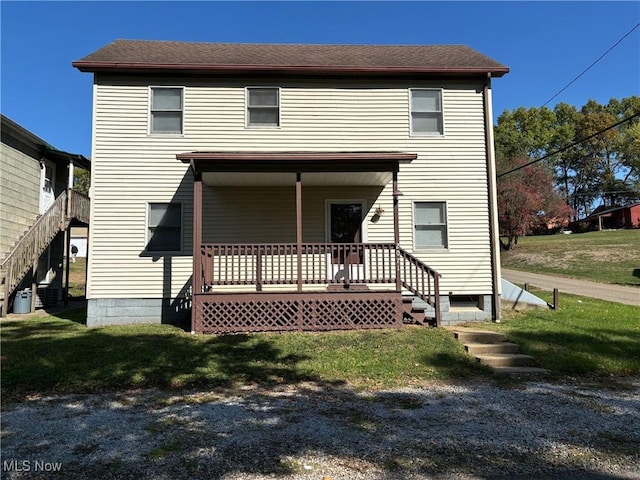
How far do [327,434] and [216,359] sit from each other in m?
3.30

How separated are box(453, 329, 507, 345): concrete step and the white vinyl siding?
2.27 meters

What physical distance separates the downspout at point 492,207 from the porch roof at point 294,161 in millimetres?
2908

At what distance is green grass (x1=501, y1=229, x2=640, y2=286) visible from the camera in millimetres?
21781

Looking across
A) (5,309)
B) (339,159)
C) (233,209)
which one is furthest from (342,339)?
(5,309)

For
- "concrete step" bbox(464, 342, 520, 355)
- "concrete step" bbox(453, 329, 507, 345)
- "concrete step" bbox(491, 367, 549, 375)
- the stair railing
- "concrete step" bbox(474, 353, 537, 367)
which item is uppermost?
the stair railing

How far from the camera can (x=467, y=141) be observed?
11.1 metres

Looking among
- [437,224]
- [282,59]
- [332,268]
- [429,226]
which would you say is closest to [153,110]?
[282,59]

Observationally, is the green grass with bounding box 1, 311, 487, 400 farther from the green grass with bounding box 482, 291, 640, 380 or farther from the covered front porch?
the green grass with bounding box 482, 291, 640, 380

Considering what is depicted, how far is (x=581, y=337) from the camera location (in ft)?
27.3

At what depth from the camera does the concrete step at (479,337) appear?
8195 millimetres

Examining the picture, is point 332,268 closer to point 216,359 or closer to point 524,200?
point 216,359

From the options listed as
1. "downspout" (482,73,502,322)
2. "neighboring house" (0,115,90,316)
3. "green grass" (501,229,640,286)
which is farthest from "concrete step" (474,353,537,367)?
"green grass" (501,229,640,286)

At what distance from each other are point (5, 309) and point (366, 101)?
10.9 meters

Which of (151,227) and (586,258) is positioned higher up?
(151,227)
